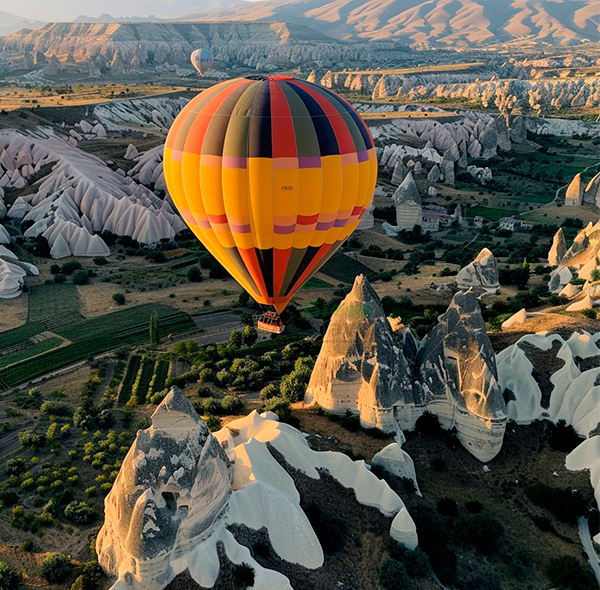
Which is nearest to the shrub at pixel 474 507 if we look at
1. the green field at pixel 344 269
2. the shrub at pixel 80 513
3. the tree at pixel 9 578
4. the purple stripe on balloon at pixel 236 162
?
the shrub at pixel 80 513

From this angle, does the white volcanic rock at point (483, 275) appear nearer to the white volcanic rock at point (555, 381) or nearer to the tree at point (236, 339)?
the white volcanic rock at point (555, 381)

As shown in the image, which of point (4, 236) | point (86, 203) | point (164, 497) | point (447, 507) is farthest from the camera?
point (86, 203)

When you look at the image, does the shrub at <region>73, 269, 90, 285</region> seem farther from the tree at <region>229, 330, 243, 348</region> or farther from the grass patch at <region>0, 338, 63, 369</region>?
the tree at <region>229, 330, 243, 348</region>

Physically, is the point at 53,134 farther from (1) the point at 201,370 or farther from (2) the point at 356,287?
(2) the point at 356,287

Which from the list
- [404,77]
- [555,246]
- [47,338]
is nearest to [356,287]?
[47,338]

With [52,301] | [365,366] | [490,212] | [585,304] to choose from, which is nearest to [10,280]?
[52,301]

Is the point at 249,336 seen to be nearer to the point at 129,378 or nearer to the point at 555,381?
the point at 129,378
